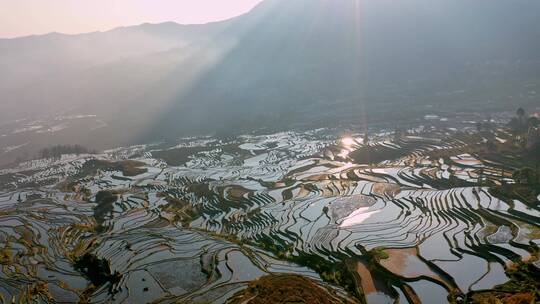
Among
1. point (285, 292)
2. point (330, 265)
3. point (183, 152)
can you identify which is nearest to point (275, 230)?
point (330, 265)

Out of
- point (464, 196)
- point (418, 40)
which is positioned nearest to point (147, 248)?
point (464, 196)

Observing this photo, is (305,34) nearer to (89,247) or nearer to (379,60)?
(379,60)

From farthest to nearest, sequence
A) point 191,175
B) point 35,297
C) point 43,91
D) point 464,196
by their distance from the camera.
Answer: point 43,91, point 191,175, point 464,196, point 35,297

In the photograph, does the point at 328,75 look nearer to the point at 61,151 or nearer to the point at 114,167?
the point at 61,151

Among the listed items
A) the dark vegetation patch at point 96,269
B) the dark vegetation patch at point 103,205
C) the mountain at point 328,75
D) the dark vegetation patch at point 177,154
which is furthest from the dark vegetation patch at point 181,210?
the mountain at point 328,75

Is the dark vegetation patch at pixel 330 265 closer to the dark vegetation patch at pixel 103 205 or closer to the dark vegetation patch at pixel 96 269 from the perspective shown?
the dark vegetation patch at pixel 96 269

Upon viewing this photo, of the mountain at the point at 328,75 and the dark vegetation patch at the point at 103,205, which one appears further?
the mountain at the point at 328,75
